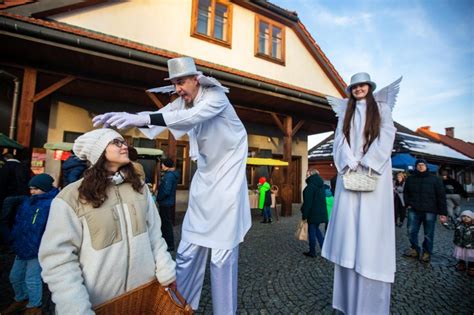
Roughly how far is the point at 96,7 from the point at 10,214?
5.40 metres

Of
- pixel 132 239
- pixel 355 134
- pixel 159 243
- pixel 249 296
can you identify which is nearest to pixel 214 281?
pixel 159 243

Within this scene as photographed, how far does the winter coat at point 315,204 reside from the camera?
446cm

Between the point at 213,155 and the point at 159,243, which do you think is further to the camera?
the point at 213,155

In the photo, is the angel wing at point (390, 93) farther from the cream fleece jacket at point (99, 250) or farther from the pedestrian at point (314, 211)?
the pedestrian at point (314, 211)

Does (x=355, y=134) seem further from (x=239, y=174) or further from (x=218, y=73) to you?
(x=218, y=73)

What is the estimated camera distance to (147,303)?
1345 mm

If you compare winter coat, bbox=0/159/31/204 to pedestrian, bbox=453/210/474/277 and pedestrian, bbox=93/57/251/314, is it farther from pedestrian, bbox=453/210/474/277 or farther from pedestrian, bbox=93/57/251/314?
pedestrian, bbox=453/210/474/277

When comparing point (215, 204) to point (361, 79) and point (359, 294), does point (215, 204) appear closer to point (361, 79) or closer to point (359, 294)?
point (359, 294)

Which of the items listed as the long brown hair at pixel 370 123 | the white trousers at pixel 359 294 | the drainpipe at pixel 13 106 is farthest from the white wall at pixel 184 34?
the white trousers at pixel 359 294

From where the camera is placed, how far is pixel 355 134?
2162mm

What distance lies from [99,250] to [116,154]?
1.80 ft

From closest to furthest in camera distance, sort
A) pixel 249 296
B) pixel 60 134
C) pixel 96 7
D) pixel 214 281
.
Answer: pixel 214 281
pixel 249 296
pixel 96 7
pixel 60 134

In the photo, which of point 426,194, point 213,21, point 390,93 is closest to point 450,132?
point 426,194

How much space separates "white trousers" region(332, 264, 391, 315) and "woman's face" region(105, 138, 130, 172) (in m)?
2.02
